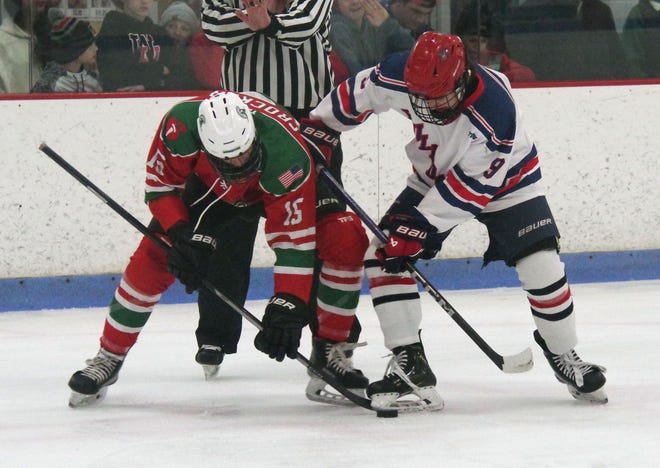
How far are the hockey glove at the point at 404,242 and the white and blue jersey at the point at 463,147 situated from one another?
3 cm

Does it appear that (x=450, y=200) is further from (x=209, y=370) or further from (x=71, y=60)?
(x=71, y=60)

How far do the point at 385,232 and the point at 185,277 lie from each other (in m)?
0.46

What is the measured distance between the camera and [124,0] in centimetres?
473

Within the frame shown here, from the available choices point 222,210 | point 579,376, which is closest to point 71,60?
point 222,210

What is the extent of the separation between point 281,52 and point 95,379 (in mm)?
1057

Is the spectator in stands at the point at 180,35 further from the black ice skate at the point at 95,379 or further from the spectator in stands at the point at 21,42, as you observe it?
the black ice skate at the point at 95,379

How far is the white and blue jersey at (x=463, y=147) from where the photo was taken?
2.93 m

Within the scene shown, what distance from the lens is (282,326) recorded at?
9.63ft

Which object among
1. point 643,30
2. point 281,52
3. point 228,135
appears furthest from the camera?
point 643,30

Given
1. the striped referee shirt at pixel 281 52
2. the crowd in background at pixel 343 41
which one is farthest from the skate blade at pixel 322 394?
the crowd in background at pixel 343 41

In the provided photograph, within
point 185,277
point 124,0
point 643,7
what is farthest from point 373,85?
point 643,7

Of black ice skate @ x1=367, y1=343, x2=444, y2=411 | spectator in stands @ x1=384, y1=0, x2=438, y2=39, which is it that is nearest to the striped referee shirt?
black ice skate @ x1=367, y1=343, x2=444, y2=411

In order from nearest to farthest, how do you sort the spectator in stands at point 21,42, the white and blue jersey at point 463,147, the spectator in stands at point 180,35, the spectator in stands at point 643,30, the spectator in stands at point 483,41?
the white and blue jersey at point 463,147
the spectator in stands at point 21,42
the spectator in stands at point 180,35
the spectator in stands at point 483,41
the spectator in stands at point 643,30

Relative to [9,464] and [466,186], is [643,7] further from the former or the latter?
[9,464]
